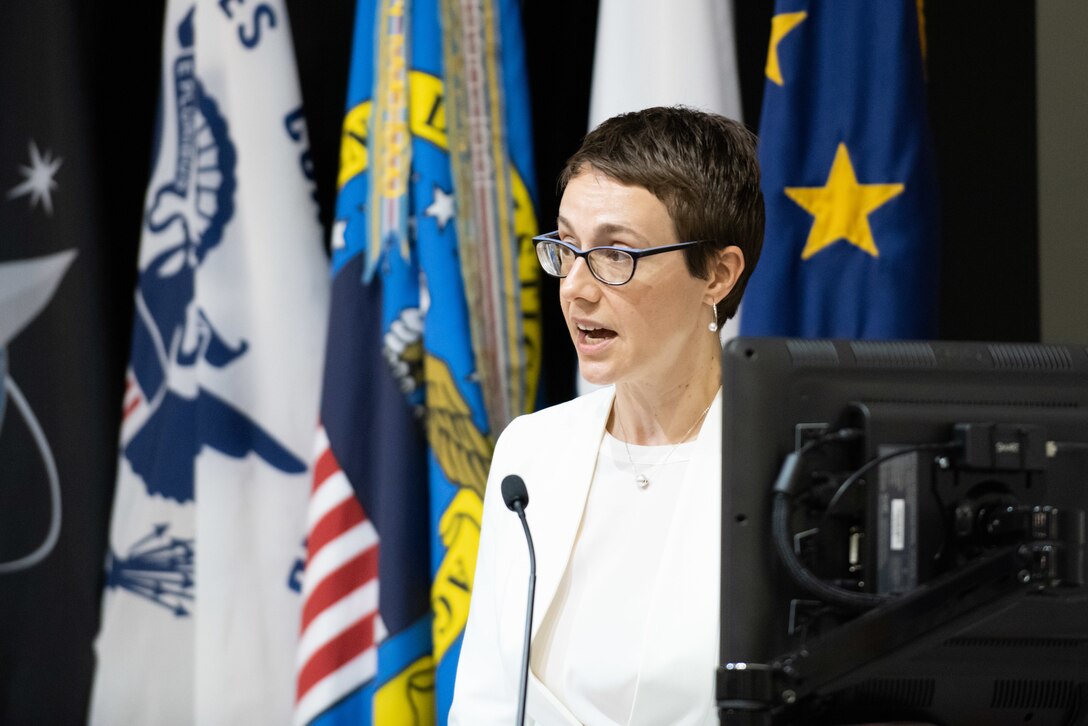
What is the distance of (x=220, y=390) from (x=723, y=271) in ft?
4.72

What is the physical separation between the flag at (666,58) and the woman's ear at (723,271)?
A: 88 centimetres

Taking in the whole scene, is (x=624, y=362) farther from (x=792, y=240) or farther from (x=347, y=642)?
(x=347, y=642)

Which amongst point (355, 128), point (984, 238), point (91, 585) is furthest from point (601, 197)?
point (91, 585)

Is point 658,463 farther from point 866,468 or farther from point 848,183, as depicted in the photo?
point 848,183

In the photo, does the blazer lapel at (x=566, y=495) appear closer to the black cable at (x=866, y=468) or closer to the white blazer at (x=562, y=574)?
the white blazer at (x=562, y=574)

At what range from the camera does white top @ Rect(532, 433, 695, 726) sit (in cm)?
159

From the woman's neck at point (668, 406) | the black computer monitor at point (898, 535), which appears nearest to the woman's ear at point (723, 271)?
the woman's neck at point (668, 406)

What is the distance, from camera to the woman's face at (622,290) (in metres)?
1.66

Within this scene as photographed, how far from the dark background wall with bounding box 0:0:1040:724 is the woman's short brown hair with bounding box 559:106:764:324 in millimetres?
Result: 1251

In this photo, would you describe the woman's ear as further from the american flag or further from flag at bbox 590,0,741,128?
the american flag

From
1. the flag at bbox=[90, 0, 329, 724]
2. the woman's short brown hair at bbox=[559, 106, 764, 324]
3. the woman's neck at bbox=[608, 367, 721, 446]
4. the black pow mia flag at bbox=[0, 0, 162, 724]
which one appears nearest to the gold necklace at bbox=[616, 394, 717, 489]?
the woman's neck at bbox=[608, 367, 721, 446]

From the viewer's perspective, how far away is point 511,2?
269cm

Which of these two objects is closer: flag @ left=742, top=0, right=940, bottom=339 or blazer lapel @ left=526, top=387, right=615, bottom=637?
blazer lapel @ left=526, top=387, right=615, bottom=637

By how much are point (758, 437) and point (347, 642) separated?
179cm
